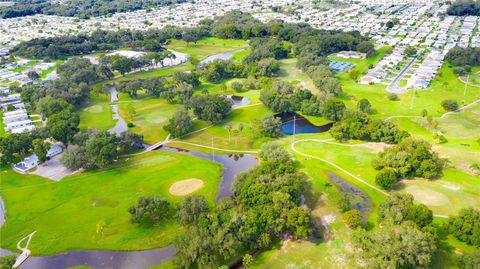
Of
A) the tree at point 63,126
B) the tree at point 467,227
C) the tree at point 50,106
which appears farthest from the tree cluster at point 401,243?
the tree at point 50,106

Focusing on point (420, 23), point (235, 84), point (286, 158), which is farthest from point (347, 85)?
point (420, 23)

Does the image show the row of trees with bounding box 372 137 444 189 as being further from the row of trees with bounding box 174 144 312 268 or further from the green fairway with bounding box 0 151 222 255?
the green fairway with bounding box 0 151 222 255

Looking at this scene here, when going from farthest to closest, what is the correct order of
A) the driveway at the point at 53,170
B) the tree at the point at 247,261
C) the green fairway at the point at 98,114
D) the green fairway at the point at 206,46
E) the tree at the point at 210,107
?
1. the green fairway at the point at 206,46
2. the green fairway at the point at 98,114
3. the tree at the point at 210,107
4. the driveway at the point at 53,170
5. the tree at the point at 247,261

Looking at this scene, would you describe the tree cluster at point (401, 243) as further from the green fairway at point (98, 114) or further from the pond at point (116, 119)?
the green fairway at point (98, 114)

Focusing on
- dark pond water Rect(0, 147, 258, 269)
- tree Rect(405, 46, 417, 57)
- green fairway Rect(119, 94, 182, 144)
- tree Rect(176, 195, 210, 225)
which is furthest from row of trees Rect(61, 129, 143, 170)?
tree Rect(405, 46, 417, 57)

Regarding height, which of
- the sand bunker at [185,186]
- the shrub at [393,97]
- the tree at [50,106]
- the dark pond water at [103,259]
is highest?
the tree at [50,106]

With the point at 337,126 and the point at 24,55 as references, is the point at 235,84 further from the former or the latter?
the point at 24,55
